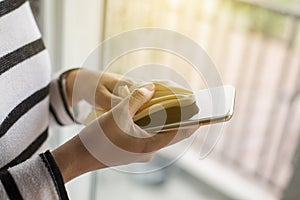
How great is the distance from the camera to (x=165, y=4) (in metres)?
1.11

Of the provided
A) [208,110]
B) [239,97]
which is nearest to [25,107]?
[208,110]

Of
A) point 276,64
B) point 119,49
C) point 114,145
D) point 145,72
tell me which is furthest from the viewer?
point 276,64

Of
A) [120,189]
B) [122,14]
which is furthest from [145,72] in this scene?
[120,189]

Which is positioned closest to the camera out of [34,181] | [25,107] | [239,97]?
[34,181]

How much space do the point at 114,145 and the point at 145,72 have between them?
210 millimetres

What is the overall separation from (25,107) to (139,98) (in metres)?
0.17

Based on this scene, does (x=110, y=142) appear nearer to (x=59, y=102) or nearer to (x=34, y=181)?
(x=34, y=181)

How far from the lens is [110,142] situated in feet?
1.56

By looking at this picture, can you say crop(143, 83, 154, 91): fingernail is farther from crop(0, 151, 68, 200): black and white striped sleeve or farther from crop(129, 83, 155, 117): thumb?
crop(0, 151, 68, 200): black and white striped sleeve

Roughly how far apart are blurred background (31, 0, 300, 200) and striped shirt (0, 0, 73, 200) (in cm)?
35

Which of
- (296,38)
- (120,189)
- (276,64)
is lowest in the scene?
(120,189)

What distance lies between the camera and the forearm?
0.47 m

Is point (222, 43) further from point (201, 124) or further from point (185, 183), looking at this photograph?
point (201, 124)

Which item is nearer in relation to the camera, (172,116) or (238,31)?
(172,116)
